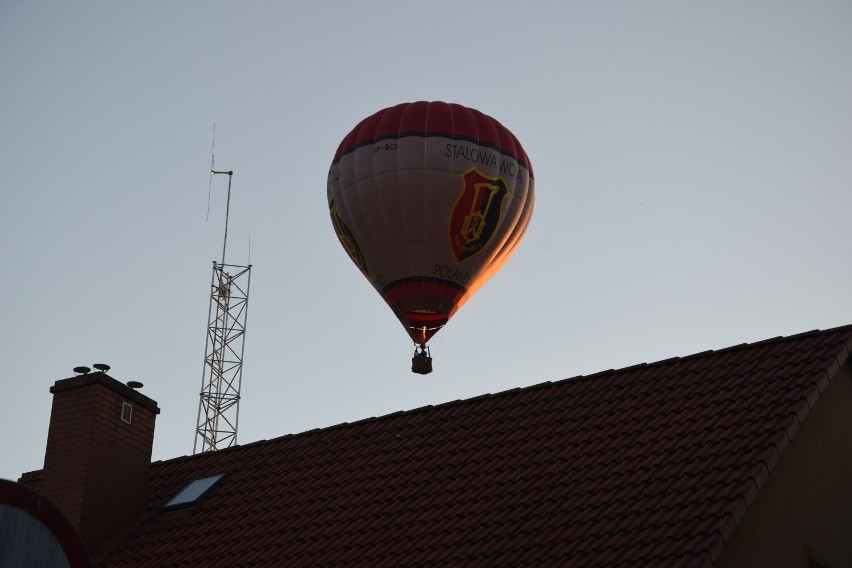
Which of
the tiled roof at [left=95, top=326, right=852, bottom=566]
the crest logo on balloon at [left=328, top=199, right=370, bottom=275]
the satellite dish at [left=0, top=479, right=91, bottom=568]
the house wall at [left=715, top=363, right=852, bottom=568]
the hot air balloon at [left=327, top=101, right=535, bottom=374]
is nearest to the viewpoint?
the satellite dish at [left=0, top=479, right=91, bottom=568]

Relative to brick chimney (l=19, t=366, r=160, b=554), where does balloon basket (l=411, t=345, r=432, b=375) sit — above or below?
above

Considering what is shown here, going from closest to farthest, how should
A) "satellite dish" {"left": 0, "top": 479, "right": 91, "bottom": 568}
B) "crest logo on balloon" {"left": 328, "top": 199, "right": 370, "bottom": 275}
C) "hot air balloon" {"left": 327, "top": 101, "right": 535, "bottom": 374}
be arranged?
"satellite dish" {"left": 0, "top": 479, "right": 91, "bottom": 568}, "hot air balloon" {"left": 327, "top": 101, "right": 535, "bottom": 374}, "crest logo on balloon" {"left": 328, "top": 199, "right": 370, "bottom": 275}

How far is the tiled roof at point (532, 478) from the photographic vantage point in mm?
12727

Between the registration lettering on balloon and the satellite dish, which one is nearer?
the satellite dish

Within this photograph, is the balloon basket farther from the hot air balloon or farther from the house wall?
the house wall

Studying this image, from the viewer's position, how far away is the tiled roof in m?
12.7

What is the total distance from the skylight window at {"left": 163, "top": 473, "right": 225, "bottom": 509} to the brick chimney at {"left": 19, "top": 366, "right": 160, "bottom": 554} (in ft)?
2.14

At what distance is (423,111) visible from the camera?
86.9 feet

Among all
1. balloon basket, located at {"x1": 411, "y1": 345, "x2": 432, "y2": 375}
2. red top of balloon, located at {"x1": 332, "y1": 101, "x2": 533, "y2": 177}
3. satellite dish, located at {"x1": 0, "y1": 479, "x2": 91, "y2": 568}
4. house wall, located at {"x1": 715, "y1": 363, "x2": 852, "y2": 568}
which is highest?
red top of balloon, located at {"x1": 332, "y1": 101, "x2": 533, "y2": 177}

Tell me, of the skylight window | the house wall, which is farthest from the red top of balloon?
the house wall

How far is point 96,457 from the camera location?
17828mm

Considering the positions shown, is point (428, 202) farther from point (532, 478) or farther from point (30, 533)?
point (30, 533)

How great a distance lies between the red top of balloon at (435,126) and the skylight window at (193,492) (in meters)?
10.1

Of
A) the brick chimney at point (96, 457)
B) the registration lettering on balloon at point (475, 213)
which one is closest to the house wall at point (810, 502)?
the brick chimney at point (96, 457)
